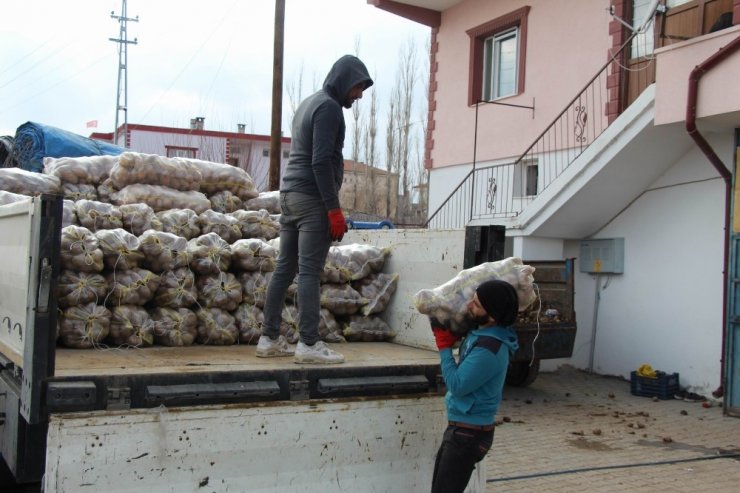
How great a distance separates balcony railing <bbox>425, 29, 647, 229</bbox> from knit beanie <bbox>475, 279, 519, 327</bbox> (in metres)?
8.08

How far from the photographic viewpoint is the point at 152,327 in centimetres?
473

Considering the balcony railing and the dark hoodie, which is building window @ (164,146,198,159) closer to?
the balcony railing

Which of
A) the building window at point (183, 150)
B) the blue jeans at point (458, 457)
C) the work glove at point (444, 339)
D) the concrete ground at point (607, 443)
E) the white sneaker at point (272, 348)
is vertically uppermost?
the building window at point (183, 150)

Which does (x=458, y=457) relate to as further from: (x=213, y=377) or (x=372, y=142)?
(x=372, y=142)

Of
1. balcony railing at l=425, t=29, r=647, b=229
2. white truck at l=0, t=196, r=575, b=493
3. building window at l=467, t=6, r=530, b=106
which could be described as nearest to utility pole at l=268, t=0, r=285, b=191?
balcony railing at l=425, t=29, r=647, b=229

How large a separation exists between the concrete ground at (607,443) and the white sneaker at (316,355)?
2.44 m

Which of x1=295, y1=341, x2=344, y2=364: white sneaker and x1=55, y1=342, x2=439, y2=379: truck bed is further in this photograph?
x1=295, y1=341, x2=344, y2=364: white sneaker

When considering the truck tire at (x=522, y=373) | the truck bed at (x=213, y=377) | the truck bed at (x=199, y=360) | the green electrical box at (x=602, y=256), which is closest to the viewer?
the truck bed at (x=213, y=377)

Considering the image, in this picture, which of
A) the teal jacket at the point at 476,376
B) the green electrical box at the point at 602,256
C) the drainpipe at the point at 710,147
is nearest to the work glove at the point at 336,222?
the teal jacket at the point at 476,376

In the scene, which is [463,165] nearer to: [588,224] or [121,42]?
[588,224]

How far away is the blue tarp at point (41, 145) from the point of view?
9.14m

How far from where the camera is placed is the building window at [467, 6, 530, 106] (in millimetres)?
14969

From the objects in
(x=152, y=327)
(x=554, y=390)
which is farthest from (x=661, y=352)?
(x=152, y=327)

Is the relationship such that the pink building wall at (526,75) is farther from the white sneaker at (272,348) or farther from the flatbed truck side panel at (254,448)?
the flatbed truck side panel at (254,448)
